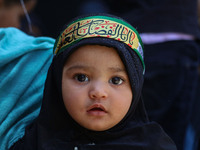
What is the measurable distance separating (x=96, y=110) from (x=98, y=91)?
0.09 m

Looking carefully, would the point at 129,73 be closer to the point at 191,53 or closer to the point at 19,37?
the point at 19,37

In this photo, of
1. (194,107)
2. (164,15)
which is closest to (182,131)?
(194,107)

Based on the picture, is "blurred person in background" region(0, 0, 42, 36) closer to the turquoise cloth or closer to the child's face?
Answer: the turquoise cloth

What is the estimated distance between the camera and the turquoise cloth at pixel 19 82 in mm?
1476

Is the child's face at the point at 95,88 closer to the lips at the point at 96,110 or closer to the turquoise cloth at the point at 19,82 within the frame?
the lips at the point at 96,110

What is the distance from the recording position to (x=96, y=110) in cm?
134

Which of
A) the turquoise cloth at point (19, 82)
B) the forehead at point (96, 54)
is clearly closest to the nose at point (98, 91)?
the forehead at point (96, 54)

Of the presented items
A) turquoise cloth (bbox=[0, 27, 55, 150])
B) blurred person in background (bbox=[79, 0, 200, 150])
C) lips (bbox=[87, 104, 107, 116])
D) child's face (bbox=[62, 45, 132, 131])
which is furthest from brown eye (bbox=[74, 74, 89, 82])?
blurred person in background (bbox=[79, 0, 200, 150])

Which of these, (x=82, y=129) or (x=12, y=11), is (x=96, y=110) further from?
(x=12, y=11)

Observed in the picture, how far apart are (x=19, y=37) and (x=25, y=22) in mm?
1296

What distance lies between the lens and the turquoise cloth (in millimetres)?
1476

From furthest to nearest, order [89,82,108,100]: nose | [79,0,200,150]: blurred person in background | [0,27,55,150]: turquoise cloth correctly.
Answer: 1. [79,0,200,150]: blurred person in background
2. [0,27,55,150]: turquoise cloth
3. [89,82,108,100]: nose

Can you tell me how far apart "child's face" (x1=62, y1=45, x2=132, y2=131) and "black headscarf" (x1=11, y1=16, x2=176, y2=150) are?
0.04 metres

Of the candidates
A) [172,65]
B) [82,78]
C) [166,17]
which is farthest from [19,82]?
[166,17]
